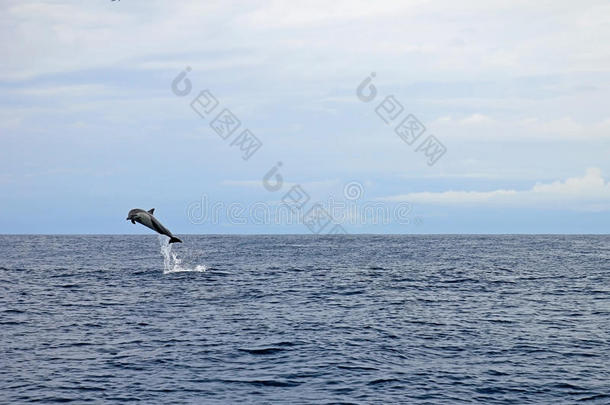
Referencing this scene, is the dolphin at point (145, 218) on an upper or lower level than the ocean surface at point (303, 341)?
upper

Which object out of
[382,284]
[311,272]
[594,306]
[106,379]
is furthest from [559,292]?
[106,379]

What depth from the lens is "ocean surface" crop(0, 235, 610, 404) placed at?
2228 cm

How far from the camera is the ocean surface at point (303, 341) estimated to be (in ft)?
73.1

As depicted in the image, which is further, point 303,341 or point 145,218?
point 145,218

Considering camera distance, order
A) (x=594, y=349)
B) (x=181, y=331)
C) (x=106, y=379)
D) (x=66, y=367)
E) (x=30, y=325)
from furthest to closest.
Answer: (x=30, y=325), (x=181, y=331), (x=594, y=349), (x=66, y=367), (x=106, y=379)

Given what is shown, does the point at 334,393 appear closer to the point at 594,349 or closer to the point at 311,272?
the point at 594,349

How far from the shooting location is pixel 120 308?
40.7 m

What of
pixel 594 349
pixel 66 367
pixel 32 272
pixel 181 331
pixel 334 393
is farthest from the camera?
pixel 32 272

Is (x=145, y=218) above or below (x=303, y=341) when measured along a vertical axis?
above

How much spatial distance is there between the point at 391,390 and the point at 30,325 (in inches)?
945

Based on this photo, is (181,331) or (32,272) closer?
(181,331)

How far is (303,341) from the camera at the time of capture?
3022 centimetres

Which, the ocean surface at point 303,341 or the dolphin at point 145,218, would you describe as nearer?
the ocean surface at point 303,341

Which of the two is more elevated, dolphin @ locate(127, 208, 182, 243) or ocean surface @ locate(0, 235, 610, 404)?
dolphin @ locate(127, 208, 182, 243)
